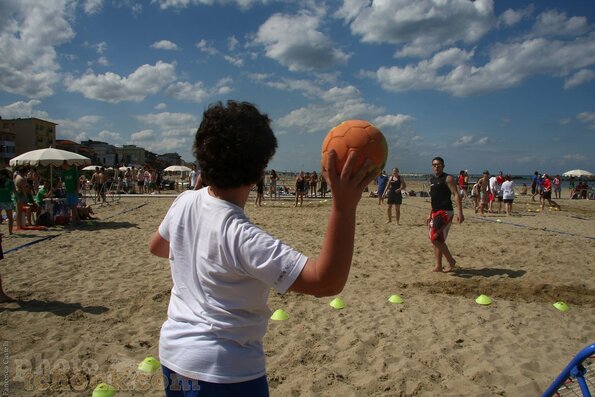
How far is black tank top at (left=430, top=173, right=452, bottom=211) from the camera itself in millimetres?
6742

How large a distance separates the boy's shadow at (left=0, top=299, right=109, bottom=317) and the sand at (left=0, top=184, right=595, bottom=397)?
0.05 ft

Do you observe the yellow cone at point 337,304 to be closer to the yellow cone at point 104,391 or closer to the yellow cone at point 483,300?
the yellow cone at point 483,300

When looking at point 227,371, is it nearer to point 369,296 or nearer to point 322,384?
point 322,384

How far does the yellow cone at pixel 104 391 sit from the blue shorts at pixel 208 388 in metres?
1.99

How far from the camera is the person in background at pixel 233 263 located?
123cm

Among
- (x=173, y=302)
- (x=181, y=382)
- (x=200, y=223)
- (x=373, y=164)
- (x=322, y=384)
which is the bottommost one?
(x=322, y=384)

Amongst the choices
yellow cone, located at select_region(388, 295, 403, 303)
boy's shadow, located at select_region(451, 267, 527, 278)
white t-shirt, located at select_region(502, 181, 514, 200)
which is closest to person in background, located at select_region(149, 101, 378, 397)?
yellow cone, located at select_region(388, 295, 403, 303)

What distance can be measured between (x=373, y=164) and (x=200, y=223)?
685 millimetres

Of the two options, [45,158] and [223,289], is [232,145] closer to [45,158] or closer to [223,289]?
[223,289]

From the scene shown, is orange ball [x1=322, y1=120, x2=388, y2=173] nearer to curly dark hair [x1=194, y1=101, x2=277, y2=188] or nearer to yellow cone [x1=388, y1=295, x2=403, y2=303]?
curly dark hair [x1=194, y1=101, x2=277, y2=188]

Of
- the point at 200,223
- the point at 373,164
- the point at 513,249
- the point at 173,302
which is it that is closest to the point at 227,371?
the point at 173,302

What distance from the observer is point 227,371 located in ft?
4.33

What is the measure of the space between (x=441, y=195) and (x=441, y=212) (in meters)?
0.33

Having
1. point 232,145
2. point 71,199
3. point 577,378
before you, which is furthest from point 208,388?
point 71,199
